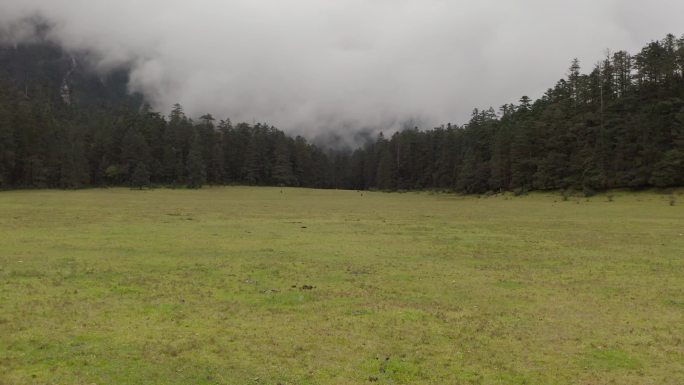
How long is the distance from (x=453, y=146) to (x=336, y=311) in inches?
4709

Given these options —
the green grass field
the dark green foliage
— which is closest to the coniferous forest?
the dark green foliage

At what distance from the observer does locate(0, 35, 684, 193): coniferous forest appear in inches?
2776

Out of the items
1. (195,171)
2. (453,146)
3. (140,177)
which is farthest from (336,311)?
(453,146)

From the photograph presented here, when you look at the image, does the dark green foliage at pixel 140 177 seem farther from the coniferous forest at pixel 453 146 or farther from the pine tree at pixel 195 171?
the pine tree at pixel 195 171

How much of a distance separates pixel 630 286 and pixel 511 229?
18.6 meters

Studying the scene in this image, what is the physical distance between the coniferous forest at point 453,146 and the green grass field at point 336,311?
49250mm

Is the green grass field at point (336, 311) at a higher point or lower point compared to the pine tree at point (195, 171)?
lower

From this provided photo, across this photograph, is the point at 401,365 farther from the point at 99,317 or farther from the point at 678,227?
the point at 678,227

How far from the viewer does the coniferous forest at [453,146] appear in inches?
2776

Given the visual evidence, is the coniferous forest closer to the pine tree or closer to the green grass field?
the pine tree

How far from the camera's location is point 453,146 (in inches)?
5049

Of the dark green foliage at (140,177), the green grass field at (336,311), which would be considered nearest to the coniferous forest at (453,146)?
the dark green foliage at (140,177)

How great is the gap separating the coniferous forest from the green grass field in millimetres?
49250

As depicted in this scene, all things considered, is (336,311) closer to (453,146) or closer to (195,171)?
(195,171)
